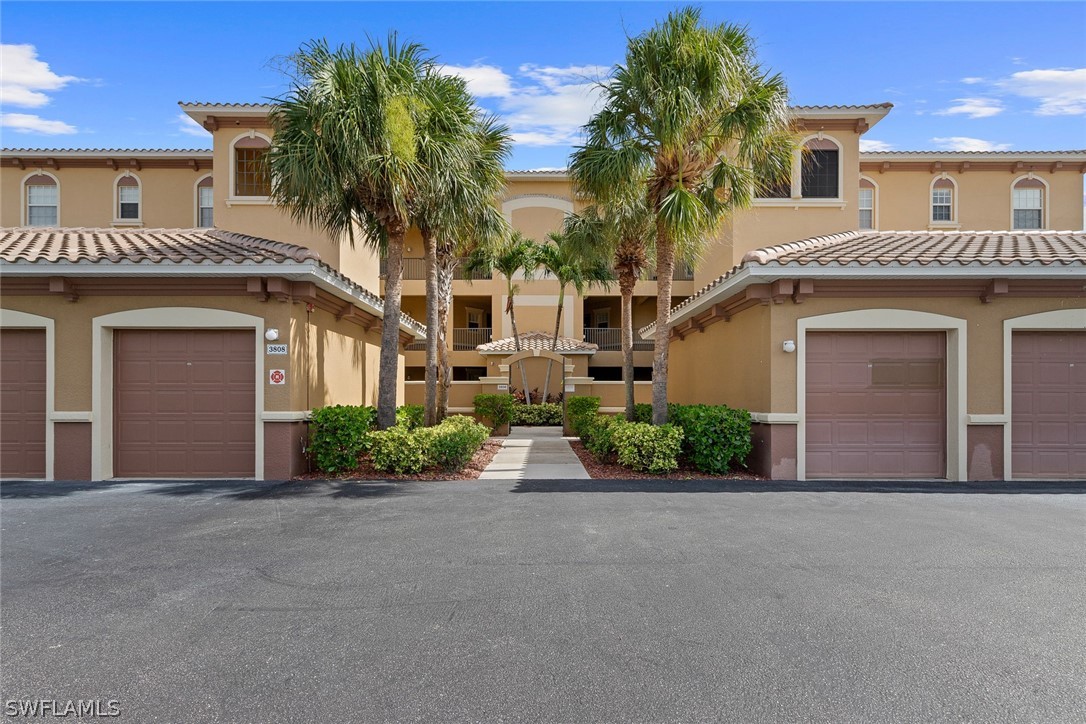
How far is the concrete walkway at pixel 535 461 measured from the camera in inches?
456

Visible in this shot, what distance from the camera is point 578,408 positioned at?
20547mm

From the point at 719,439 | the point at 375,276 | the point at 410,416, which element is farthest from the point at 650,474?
the point at 375,276

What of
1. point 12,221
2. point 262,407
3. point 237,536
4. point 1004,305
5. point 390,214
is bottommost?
point 237,536

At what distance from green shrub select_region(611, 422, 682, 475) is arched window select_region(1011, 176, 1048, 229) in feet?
66.0

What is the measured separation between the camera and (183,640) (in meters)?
4.35

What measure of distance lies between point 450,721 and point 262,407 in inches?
344

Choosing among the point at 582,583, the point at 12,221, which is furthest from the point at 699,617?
the point at 12,221

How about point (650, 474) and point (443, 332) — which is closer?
point (650, 474)

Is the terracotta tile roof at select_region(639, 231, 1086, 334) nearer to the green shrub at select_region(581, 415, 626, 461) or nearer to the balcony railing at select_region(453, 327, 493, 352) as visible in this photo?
the green shrub at select_region(581, 415, 626, 461)

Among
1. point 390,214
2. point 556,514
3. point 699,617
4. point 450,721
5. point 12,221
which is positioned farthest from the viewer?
point 12,221

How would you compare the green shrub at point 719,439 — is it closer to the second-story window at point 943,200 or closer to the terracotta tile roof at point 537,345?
the terracotta tile roof at point 537,345

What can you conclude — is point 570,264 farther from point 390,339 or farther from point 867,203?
point 867,203

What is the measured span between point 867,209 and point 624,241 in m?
12.8

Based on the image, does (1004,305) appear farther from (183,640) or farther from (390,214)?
(183,640)
